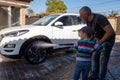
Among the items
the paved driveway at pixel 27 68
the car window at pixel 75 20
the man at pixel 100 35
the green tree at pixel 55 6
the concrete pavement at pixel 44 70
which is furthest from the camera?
the green tree at pixel 55 6

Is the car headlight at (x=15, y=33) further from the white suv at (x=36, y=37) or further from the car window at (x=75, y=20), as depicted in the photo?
the car window at (x=75, y=20)

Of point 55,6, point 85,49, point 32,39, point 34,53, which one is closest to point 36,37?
point 32,39

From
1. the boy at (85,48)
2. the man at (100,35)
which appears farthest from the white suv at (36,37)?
the boy at (85,48)

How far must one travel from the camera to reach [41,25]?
8984mm

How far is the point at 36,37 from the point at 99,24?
3735 millimetres

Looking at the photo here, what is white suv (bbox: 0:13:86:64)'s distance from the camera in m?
8.01

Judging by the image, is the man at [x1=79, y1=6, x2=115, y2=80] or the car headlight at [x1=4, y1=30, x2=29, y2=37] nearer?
the man at [x1=79, y1=6, x2=115, y2=80]

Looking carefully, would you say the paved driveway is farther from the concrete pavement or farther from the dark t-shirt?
the dark t-shirt

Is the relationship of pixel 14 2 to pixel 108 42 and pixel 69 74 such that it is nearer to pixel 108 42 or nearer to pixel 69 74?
pixel 69 74

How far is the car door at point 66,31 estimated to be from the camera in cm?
905

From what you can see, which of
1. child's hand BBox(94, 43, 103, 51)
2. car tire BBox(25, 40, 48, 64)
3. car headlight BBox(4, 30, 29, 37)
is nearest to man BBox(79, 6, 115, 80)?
child's hand BBox(94, 43, 103, 51)

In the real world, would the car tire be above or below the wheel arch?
below

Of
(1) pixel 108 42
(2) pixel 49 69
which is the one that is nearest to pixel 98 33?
(1) pixel 108 42

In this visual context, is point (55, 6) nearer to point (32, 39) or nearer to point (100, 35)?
point (32, 39)
